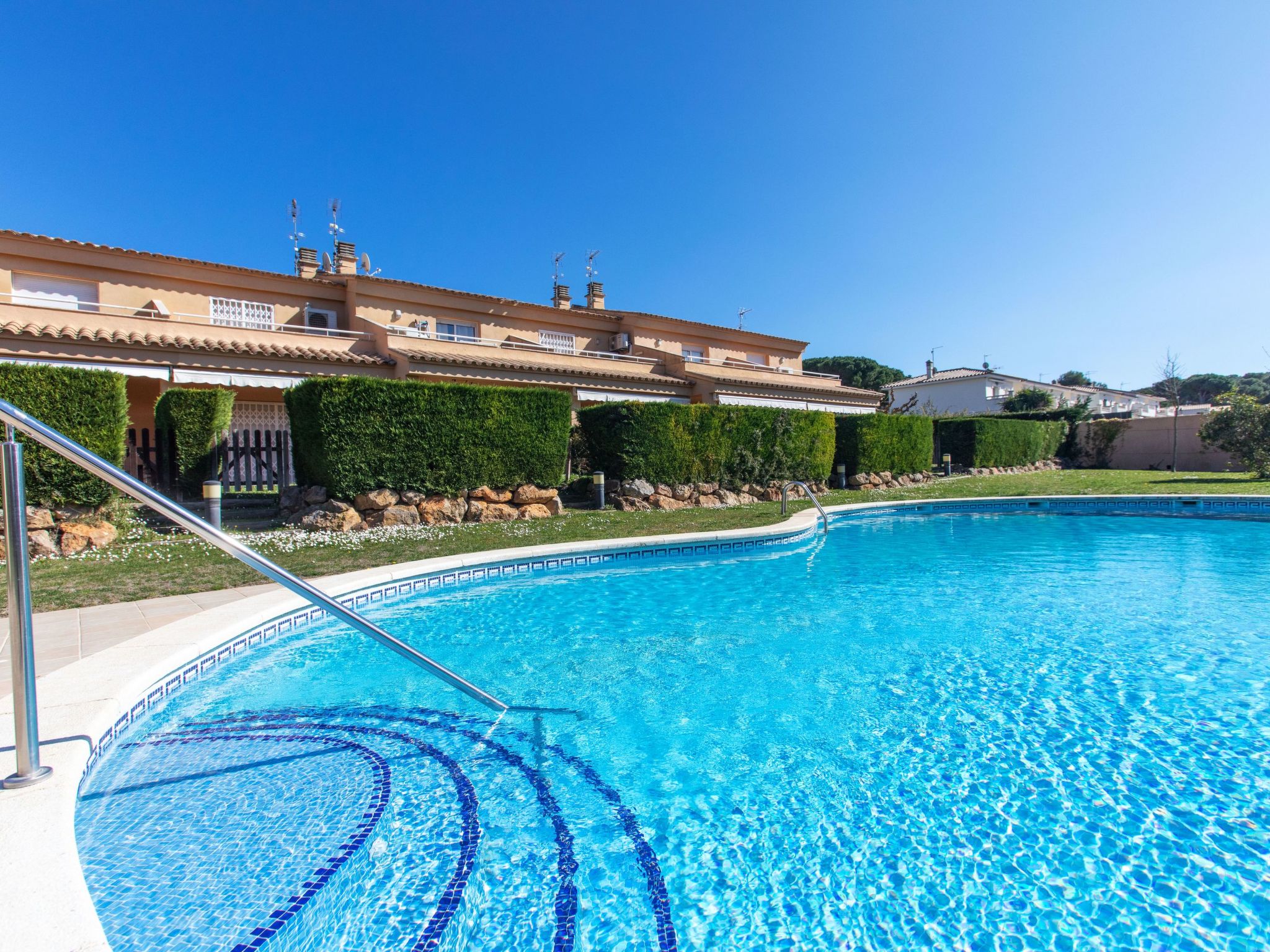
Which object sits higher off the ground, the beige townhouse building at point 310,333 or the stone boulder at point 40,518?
the beige townhouse building at point 310,333

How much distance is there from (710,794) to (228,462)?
15.7m

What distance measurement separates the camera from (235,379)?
736 inches

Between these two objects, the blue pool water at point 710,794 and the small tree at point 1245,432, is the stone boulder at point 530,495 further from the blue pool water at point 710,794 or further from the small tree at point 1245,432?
the small tree at point 1245,432

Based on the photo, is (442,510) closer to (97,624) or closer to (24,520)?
(97,624)

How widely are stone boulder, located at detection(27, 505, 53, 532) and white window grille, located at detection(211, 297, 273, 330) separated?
13291mm

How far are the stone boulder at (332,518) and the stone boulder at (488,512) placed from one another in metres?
2.55

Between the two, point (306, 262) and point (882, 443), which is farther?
point (306, 262)

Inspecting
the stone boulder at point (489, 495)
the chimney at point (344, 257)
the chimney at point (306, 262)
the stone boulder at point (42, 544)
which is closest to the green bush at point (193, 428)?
the stone boulder at point (42, 544)

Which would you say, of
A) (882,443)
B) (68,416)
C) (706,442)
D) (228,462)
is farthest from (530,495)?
(882,443)

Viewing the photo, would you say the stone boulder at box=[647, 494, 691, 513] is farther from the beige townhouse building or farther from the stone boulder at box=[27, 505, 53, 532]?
the stone boulder at box=[27, 505, 53, 532]

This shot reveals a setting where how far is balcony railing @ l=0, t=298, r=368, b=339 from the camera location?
1855 cm

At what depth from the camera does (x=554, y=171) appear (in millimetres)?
27359

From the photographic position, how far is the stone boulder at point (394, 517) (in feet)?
44.8

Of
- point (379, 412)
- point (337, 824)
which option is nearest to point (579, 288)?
point (379, 412)
